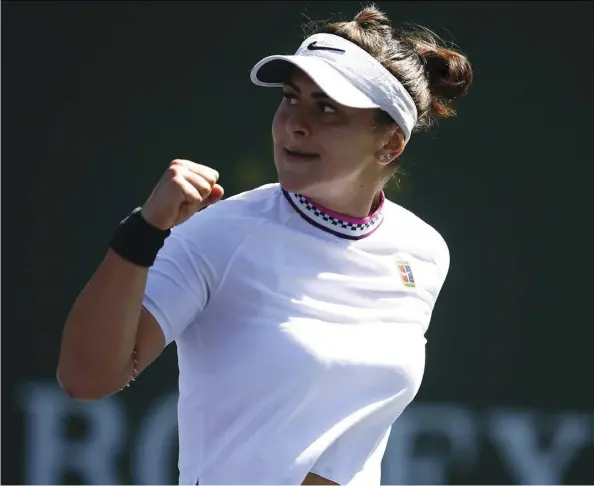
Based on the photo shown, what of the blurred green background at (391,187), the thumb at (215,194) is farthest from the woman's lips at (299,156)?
the blurred green background at (391,187)

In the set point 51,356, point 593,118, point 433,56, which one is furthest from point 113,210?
point 433,56

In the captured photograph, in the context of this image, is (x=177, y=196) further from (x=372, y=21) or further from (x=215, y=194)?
(x=372, y=21)

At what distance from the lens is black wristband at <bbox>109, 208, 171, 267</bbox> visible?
1.94m

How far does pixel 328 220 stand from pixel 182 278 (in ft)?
1.13

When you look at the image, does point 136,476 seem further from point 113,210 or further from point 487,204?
point 487,204

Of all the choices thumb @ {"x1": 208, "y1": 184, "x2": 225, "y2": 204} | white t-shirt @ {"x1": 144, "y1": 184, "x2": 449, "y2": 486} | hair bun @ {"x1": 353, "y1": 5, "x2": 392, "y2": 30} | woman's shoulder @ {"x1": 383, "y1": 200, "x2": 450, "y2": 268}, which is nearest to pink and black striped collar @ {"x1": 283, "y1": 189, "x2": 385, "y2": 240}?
white t-shirt @ {"x1": 144, "y1": 184, "x2": 449, "y2": 486}

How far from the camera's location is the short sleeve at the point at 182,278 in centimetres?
204

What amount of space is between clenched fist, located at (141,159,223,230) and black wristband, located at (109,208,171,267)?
0.02 meters

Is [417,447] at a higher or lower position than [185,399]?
lower

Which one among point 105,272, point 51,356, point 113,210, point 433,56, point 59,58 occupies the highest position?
point 433,56

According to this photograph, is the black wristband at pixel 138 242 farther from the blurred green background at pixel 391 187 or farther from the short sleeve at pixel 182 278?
the blurred green background at pixel 391 187

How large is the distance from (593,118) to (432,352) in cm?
98

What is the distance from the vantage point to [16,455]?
438 centimetres

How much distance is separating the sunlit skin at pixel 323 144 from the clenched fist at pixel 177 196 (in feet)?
0.91
